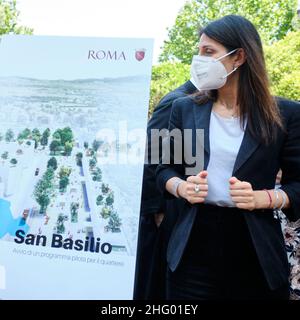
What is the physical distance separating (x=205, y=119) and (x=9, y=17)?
1603 centimetres

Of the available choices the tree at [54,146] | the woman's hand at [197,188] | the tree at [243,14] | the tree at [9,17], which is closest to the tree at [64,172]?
the tree at [54,146]

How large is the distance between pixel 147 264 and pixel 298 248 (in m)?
0.83

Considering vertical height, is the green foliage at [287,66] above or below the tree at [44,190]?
above

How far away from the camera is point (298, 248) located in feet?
6.87

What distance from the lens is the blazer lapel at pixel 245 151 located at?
1.61m

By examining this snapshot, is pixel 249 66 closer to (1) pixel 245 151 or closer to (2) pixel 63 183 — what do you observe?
(1) pixel 245 151

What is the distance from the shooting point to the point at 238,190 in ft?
5.05

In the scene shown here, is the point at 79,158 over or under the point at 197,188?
over

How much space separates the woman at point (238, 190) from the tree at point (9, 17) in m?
15.2

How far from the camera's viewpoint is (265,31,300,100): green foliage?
14.4m

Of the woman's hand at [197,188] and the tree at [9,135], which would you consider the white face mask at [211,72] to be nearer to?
the woman's hand at [197,188]

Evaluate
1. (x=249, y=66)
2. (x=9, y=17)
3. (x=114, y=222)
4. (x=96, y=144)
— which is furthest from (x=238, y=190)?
(x=9, y=17)

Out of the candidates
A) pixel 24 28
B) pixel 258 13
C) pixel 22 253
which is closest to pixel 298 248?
pixel 22 253

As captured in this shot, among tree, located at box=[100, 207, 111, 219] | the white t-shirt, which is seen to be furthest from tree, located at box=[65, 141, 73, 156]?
the white t-shirt
